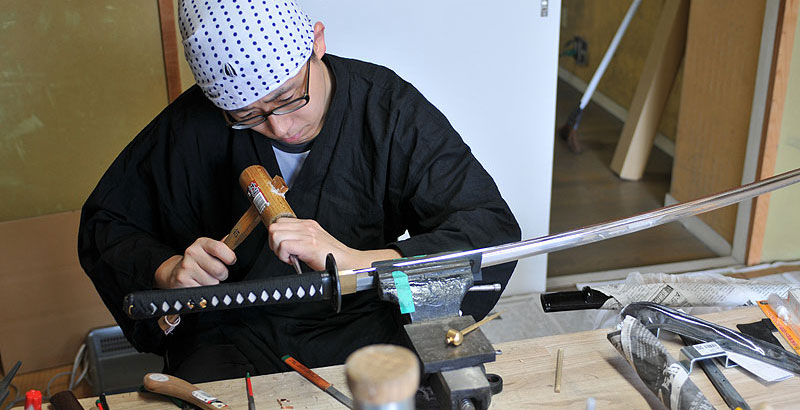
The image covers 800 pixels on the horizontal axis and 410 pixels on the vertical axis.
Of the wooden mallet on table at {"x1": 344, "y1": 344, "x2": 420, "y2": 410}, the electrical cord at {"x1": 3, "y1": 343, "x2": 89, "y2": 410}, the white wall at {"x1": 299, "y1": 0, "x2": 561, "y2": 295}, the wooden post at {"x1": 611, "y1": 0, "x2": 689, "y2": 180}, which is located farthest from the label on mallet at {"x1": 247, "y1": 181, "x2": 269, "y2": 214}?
the wooden post at {"x1": 611, "y1": 0, "x2": 689, "y2": 180}

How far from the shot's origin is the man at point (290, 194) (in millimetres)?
1461

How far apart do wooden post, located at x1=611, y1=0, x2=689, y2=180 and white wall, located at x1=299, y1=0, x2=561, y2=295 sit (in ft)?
3.92

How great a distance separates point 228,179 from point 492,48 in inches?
48.7

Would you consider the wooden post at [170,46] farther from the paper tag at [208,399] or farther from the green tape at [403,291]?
the green tape at [403,291]

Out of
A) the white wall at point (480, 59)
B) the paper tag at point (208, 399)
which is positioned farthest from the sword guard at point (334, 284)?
the white wall at point (480, 59)

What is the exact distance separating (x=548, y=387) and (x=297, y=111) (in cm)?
73

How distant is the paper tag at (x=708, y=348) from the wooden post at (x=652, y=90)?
2.56 m

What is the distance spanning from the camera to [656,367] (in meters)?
1.18

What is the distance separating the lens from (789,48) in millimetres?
2754

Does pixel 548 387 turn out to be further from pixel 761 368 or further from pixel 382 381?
pixel 382 381

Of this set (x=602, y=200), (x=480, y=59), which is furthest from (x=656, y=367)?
(x=602, y=200)

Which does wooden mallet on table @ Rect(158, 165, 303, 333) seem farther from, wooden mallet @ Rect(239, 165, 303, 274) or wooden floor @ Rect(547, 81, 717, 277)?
wooden floor @ Rect(547, 81, 717, 277)

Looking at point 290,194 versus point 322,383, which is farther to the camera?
point 290,194

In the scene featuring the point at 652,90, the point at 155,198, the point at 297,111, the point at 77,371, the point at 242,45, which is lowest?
the point at 77,371
